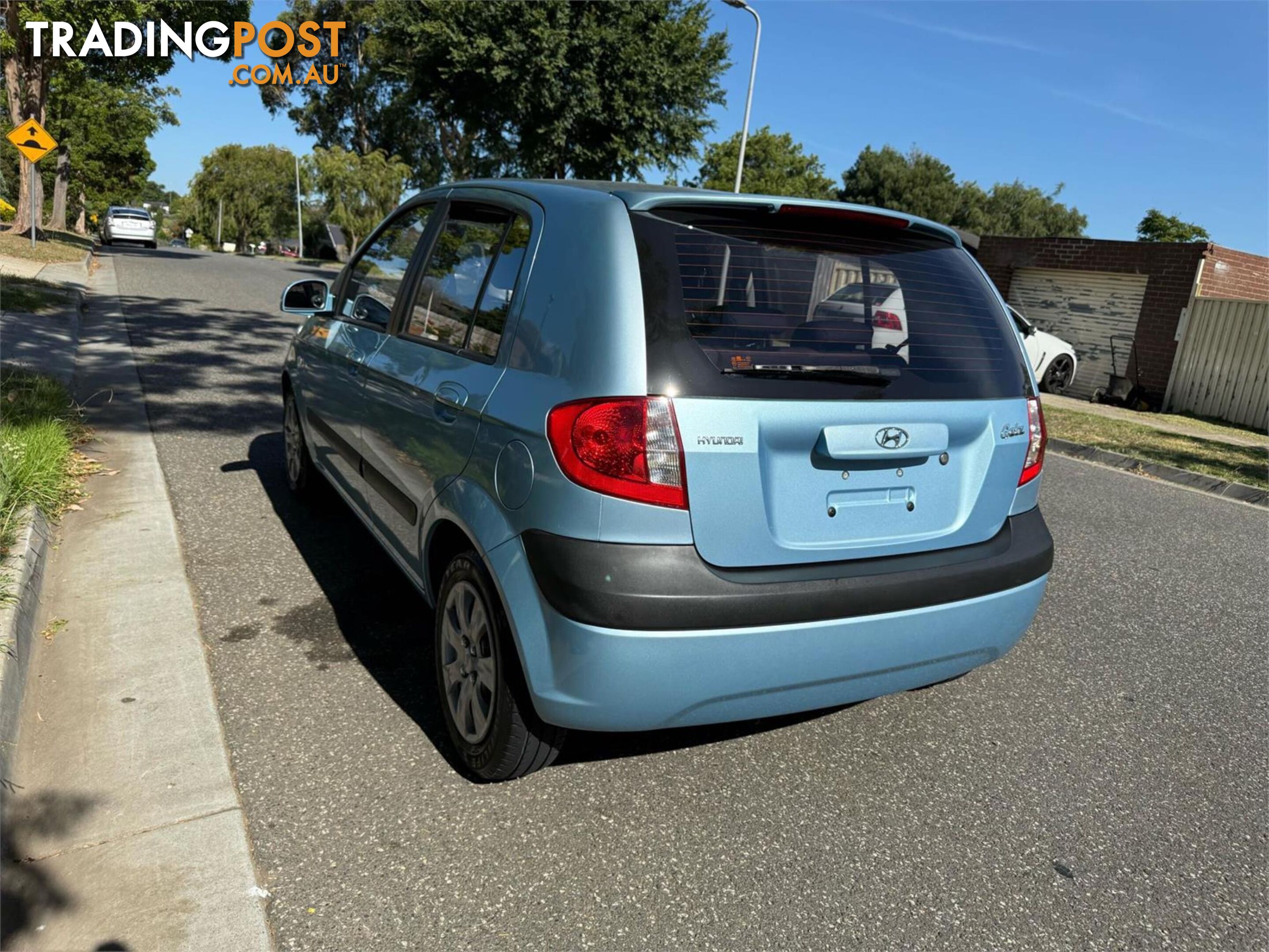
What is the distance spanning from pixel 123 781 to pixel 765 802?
1.85 m

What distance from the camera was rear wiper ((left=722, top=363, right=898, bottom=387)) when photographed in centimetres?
242

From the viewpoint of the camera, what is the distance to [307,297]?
454cm

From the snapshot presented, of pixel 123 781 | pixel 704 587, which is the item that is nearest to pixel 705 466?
pixel 704 587

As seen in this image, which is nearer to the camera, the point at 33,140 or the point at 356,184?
the point at 33,140

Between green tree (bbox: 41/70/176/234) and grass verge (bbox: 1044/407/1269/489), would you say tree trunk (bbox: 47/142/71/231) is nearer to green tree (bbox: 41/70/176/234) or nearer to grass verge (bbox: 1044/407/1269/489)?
green tree (bbox: 41/70/176/234)

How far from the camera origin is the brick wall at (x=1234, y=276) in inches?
632

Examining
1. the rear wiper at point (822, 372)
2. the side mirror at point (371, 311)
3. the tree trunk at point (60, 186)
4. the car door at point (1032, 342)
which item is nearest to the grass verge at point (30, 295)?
the side mirror at point (371, 311)

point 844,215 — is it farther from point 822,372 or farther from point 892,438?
point 892,438

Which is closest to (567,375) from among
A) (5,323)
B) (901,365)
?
(901,365)

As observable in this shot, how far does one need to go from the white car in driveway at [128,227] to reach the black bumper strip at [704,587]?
4085 cm

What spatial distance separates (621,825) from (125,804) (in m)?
1.36

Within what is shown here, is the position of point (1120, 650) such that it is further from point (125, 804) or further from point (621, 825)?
point (125, 804)

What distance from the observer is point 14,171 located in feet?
171

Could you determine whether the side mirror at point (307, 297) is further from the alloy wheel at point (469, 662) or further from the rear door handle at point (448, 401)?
the alloy wheel at point (469, 662)
